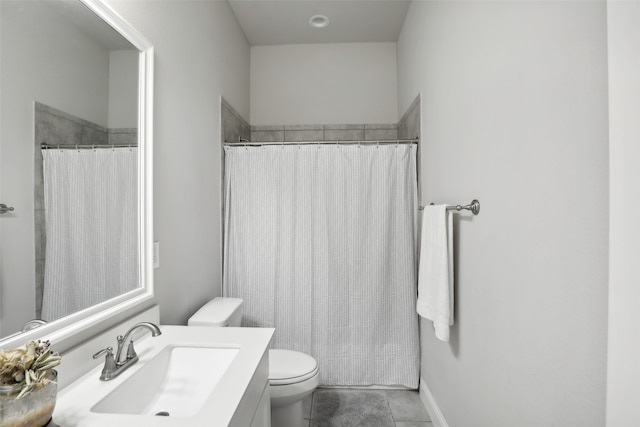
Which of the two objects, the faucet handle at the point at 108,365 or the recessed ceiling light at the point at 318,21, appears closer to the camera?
the faucet handle at the point at 108,365

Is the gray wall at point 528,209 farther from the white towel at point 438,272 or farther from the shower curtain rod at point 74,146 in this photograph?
the shower curtain rod at point 74,146

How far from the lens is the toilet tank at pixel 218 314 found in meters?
1.53

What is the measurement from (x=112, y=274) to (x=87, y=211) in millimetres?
255

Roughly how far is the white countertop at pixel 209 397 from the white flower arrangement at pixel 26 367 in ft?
0.59

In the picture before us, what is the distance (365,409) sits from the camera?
6.34ft

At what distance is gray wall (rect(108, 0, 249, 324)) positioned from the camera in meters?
1.39

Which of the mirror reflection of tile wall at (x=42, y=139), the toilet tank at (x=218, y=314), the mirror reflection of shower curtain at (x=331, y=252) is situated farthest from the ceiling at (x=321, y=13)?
the toilet tank at (x=218, y=314)

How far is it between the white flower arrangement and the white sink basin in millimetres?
273

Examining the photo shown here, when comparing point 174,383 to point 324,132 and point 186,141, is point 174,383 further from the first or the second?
Result: point 324,132

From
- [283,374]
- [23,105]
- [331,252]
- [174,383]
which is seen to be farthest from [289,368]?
[23,105]

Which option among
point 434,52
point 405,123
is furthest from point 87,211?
point 405,123

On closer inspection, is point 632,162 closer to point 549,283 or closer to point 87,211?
point 549,283

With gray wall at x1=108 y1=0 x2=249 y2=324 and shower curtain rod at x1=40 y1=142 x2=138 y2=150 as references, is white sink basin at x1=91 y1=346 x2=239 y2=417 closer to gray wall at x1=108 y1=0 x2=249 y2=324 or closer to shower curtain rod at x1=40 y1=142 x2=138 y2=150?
gray wall at x1=108 y1=0 x2=249 y2=324

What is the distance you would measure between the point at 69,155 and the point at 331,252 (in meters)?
1.55
